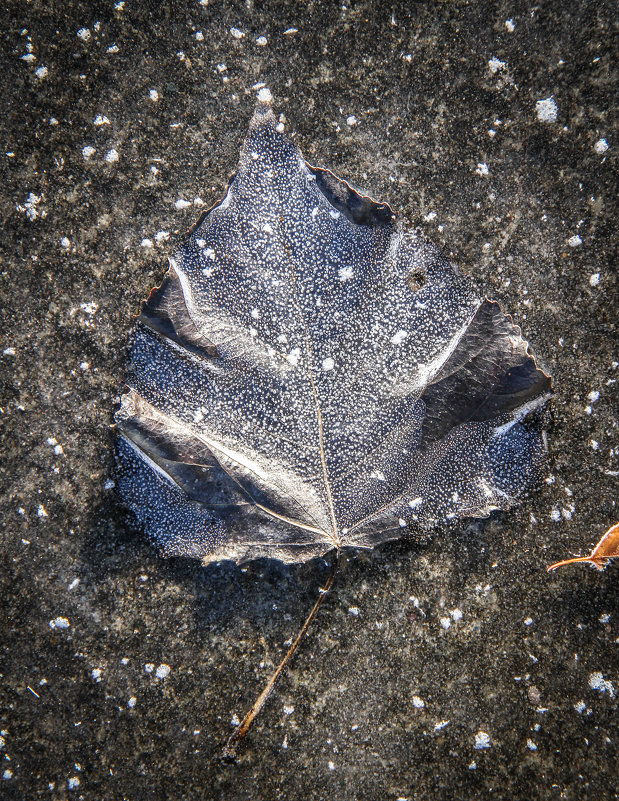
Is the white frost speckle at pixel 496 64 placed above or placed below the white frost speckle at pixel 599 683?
above

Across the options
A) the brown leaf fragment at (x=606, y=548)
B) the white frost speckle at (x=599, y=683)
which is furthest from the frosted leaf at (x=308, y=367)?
the white frost speckle at (x=599, y=683)

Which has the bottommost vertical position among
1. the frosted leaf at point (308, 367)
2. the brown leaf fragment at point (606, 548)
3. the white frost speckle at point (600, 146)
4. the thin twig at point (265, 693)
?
the thin twig at point (265, 693)

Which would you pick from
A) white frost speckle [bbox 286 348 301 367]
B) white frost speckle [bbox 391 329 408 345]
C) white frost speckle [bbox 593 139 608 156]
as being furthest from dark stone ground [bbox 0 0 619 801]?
white frost speckle [bbox 286 348 301 367]

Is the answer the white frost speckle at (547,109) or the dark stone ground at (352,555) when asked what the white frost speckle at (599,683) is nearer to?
the dark stone ground at (352,555)

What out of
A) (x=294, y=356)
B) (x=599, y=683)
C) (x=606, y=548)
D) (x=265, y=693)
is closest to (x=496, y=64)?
(x=294, y=356)

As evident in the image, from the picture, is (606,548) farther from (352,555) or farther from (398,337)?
(398,337)

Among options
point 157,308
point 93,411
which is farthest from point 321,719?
point 157,308

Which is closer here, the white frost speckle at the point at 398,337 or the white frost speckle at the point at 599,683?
the white frost speckle at the point at 398,337
